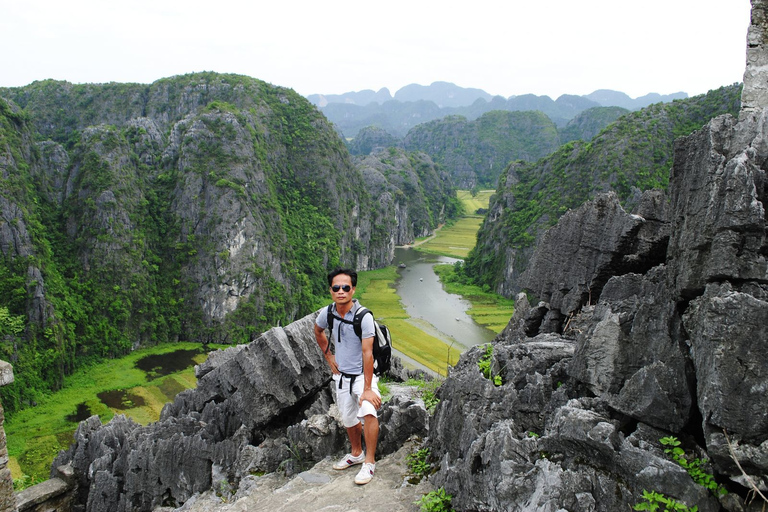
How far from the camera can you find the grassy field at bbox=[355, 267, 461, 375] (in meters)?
47.1

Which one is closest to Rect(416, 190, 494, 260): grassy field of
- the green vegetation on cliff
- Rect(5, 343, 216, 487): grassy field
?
the green vegetation on cliff

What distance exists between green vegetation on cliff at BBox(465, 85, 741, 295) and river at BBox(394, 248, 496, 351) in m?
9.11

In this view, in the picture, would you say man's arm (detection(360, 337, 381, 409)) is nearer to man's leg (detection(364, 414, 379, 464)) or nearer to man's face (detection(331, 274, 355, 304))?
man's leg (detection(364, 414, 379, 464))

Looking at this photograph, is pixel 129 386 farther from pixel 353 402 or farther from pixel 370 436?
pixel 370 436

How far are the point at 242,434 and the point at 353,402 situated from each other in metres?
4.43

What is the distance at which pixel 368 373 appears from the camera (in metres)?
7.44

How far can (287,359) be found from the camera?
37.5ft

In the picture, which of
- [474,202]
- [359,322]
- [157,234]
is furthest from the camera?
[474,202]

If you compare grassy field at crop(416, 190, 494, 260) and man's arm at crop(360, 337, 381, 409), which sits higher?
man's arm at crop(360, 337, 381, 409)

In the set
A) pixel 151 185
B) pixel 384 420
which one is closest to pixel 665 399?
pixel 384 420

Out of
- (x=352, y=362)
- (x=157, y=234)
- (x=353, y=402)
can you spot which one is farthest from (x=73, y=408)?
(x=352, y=362)

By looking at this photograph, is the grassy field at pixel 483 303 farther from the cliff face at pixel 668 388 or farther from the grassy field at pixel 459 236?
the cliff face at pixel 668 388

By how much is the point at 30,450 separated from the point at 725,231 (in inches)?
1585

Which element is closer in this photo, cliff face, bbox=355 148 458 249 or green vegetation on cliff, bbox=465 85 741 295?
green vegetation on cliff, bbox=465 85 741 295
